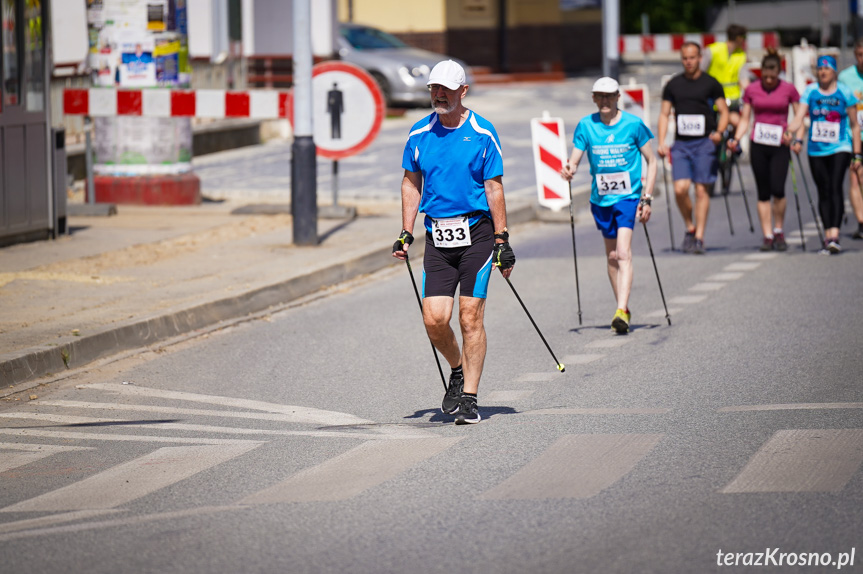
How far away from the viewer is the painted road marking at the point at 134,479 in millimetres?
6434

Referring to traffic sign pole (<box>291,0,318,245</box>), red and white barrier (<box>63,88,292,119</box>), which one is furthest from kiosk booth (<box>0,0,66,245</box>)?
traffic sign pole (<box>291,0,318,245</box>)

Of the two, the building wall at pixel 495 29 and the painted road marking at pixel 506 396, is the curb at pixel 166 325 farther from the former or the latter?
the building wall at pixel 495 29

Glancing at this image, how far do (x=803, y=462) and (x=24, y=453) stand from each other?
381 cm

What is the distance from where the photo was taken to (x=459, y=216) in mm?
7863

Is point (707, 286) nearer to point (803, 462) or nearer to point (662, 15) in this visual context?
point (803, 462)

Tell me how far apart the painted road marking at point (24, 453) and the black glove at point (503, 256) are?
2306 mm

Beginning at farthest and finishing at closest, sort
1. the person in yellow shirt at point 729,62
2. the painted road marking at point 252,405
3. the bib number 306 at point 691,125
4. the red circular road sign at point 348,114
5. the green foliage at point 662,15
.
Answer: the green foliage at point 662,15 → the person in yellow shirt at point 729,62 → the red circular road sign at point 348,114 → the bib number 306 at point 691,125 → the painted road marking at point 252,405

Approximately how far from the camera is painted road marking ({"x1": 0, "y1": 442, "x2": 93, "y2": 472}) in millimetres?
7242

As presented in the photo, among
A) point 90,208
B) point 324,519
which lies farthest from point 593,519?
point 90,208

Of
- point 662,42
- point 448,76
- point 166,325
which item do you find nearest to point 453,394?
point 448,76

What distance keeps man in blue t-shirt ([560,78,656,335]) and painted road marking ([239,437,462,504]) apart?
3725mm

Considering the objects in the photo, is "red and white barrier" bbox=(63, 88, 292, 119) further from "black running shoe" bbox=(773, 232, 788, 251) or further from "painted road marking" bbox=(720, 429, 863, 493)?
"painted road marking" bbox=(720, 429, 863, 493)

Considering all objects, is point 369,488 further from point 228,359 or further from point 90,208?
point 90,208

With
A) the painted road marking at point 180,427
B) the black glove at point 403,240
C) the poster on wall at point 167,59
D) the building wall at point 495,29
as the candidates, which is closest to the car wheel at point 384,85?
the building wall at point 495,29
